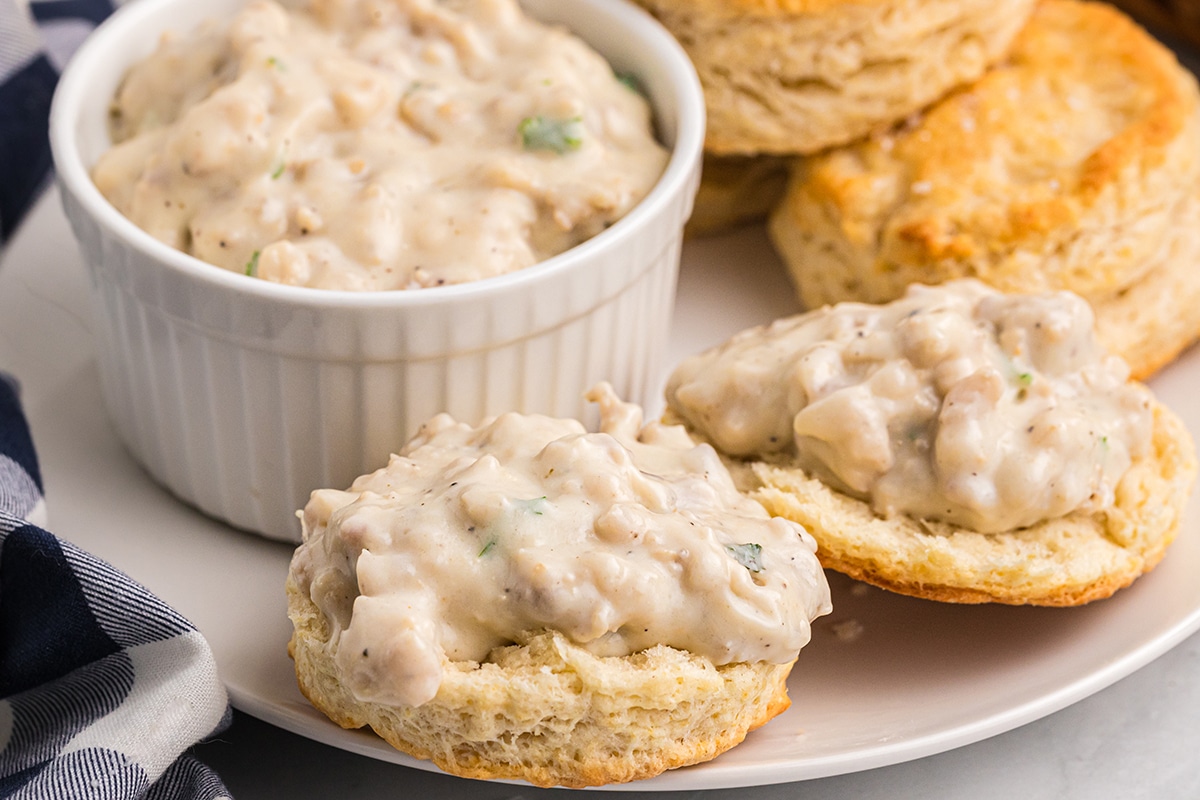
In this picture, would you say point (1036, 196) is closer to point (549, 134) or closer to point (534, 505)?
point (549, 134)

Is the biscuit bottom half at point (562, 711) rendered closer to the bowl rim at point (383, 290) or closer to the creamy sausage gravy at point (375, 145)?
the bowl rim at point (383, 290)

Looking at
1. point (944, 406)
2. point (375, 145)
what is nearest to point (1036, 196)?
point (944, 406)

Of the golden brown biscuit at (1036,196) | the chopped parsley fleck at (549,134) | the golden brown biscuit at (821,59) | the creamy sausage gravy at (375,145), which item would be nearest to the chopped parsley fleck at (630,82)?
the creamy sausage gravy at (375,145)

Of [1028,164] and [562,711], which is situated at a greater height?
[1028,164]

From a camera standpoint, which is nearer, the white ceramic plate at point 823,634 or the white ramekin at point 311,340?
the white ceramic plate at point 823,634

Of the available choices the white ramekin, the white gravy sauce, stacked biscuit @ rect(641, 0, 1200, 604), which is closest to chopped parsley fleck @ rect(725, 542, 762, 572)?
the white gravy sauce

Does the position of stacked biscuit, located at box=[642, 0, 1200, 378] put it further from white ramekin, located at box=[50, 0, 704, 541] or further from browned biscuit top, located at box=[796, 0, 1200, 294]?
white ramekin, located at box=[50, 0, 704, 541]
